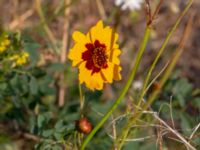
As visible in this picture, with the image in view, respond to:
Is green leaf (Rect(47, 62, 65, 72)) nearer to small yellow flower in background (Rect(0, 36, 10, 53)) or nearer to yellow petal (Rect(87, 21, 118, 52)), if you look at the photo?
small yellow flower in background (Rect(0, 36, 10, 53))

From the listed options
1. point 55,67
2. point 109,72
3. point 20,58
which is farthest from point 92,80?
point 55,67

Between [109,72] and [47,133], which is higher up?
[109,72]

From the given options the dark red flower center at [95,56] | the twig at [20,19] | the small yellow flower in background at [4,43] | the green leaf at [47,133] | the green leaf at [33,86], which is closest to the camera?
the dark red flower center at [95,56]

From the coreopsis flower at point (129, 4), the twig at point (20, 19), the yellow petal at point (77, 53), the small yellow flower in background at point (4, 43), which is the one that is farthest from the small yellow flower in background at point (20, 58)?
the coreopsis flower at point (129, 4)

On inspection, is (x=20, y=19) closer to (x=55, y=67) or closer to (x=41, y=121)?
(x=55, y=67)

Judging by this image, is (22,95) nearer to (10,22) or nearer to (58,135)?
(58,135)

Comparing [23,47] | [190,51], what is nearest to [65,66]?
[23,47]

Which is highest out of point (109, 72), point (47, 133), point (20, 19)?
point (20, 19)

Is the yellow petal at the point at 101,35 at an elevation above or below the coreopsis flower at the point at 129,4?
above

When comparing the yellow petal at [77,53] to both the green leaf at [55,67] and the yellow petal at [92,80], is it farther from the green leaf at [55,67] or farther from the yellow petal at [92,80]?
the green leaf at [55,67]
